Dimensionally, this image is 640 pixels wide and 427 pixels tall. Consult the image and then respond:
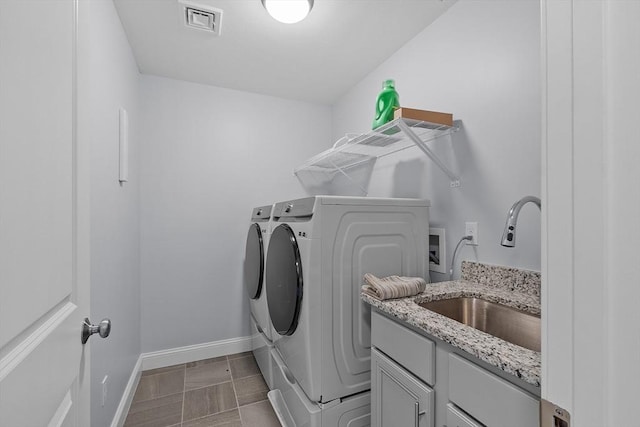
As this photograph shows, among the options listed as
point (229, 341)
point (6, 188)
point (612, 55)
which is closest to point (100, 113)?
point (6, 188)

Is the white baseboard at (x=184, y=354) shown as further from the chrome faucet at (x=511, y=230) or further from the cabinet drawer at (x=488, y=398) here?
the chrome faucet at (x=511, y=230)

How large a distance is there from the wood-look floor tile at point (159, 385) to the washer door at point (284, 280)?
3.64 ft

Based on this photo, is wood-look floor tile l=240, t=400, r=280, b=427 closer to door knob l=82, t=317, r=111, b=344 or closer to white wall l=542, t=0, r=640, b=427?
door knob l=82, t=317, r=111, b=344

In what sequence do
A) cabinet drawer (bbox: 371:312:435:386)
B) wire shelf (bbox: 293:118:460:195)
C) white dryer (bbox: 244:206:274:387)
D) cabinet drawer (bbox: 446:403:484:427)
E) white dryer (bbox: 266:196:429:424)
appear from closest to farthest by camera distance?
cabinet drawer (bbox: 446:403:484:427) → cabinet drawer (bbox: 371:312:435:386) → white dryer (bbox: 266:196:429:424) → wire shelf (bbox: 293:118:460:195) → white dryer (bbox: 244:206:274:387)

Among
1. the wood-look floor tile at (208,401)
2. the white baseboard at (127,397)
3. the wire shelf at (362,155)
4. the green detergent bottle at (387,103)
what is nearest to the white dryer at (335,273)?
the wire shelf at (362,155)

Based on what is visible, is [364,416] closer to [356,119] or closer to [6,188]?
[6,188]

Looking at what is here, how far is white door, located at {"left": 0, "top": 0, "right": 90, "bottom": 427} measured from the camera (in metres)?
0.43

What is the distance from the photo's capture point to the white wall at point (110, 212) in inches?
53.0

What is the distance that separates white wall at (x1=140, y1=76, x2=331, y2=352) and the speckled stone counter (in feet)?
5.98

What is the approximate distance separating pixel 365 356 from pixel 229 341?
1726mm

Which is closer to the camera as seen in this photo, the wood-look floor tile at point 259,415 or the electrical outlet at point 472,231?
the electrical outlet at point 472,231

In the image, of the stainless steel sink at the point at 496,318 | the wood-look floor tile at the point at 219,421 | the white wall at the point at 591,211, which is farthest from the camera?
the wood-look floor tile at the point at 219,421

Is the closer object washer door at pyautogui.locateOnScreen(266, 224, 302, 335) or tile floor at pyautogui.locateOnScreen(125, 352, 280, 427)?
washer door at pyautogui.locateOnScreen(266, 224, 302, 335)

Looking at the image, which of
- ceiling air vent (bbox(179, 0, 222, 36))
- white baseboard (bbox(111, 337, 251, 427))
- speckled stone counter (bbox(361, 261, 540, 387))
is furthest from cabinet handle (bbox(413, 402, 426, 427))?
ceiling air vent (bbox(179, 0, 222, 36))
